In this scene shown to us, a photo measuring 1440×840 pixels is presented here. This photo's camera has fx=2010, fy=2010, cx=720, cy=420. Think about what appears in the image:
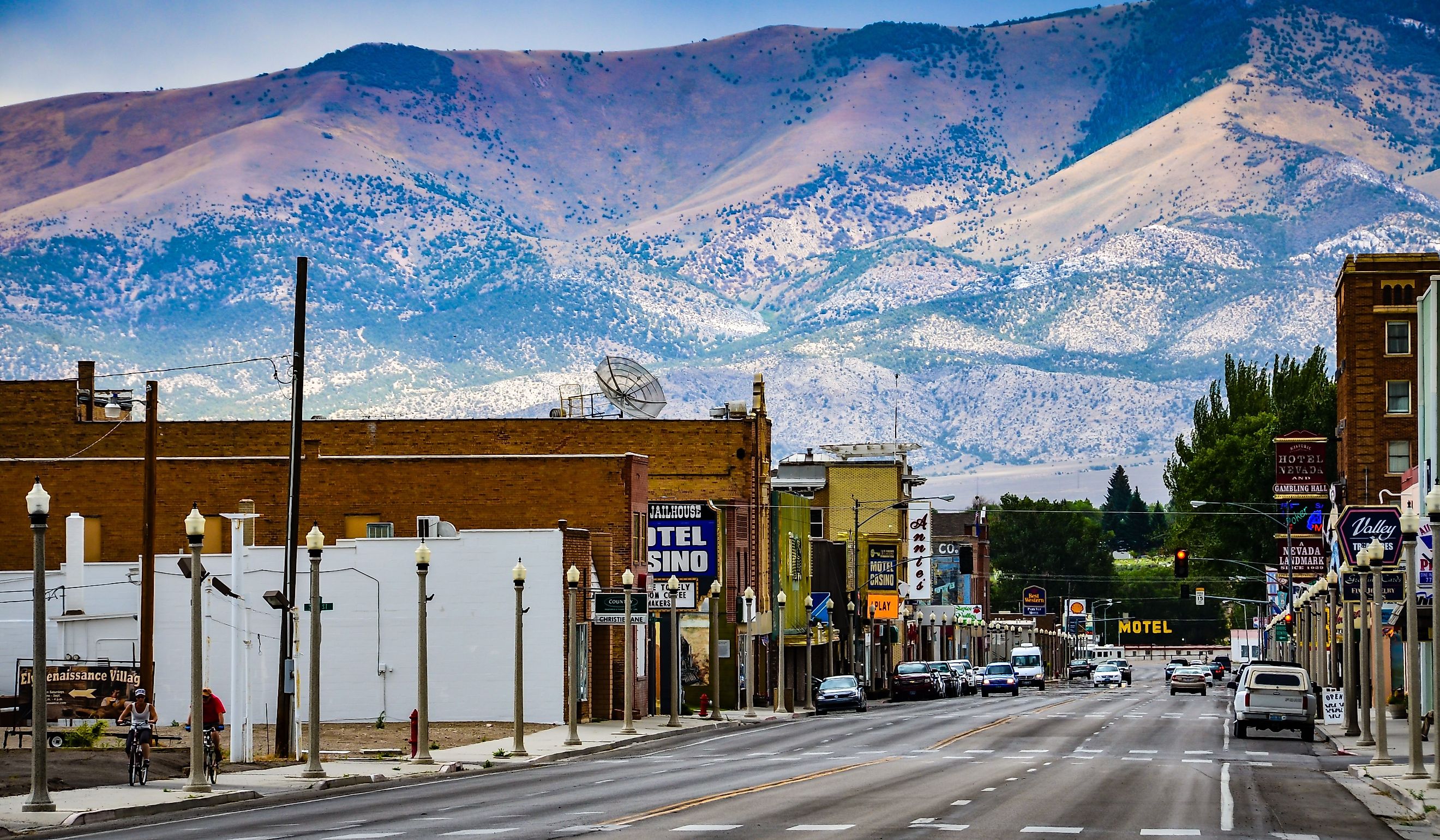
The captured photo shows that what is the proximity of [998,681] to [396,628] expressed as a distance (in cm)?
5381

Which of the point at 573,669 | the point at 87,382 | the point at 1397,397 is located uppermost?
the point at 1397,397

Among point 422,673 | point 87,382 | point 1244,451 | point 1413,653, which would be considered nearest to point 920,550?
point 1244,451

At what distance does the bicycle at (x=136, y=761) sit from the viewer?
34656 mm

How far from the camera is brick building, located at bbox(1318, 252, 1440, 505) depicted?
9612cm

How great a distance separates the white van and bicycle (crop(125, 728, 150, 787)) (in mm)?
93934

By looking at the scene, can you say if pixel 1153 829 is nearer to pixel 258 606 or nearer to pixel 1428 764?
pixel 1428 764

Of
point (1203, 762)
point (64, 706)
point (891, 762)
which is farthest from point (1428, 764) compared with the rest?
point (64, 706)

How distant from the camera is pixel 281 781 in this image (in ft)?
122

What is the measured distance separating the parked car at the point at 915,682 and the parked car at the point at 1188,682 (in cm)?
1784

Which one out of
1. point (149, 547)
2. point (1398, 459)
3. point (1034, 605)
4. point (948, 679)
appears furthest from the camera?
point (1034, 605)

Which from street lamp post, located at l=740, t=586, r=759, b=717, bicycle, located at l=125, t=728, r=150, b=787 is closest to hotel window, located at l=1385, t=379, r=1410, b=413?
street lamp post, located at l=740, t=586, r=759, b=717

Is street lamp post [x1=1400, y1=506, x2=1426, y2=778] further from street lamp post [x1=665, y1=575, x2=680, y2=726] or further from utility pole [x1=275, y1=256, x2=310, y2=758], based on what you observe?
street lamp post [x1=665, y1=575, x2=680, y2=726]

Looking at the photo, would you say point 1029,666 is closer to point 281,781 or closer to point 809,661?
point 809,661

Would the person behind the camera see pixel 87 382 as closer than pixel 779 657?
Yes
